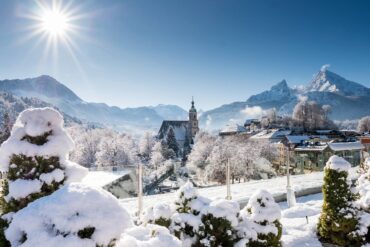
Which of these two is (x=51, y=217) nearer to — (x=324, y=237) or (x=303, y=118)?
(x=324, y=237)

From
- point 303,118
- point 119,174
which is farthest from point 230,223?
point 303,118

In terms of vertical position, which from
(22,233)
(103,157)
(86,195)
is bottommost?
(103,157)

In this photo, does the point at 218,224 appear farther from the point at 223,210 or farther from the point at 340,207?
the point at 340,207

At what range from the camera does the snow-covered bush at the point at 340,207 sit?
9.05 m

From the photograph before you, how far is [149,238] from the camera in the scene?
197 inches

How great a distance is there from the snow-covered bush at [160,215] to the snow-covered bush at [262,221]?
1.60 meters

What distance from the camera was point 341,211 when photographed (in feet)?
29.8

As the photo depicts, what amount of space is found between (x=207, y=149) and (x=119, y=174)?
5313cm

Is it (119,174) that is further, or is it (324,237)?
(119,174)

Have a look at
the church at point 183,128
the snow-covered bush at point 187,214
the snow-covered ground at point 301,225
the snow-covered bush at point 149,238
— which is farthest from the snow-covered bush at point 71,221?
the church at point 183,128

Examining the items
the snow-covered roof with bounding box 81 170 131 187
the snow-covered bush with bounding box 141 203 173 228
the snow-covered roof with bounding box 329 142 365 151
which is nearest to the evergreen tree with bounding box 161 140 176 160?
the snow-covered roof with bounding box 329 142 365 151

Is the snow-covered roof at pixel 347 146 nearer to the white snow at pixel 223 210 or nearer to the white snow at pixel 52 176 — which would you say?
the white snow at pixel 223 210

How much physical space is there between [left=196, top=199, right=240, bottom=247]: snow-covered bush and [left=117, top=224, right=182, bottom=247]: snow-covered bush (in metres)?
1.82

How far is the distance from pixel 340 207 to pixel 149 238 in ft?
20.7
